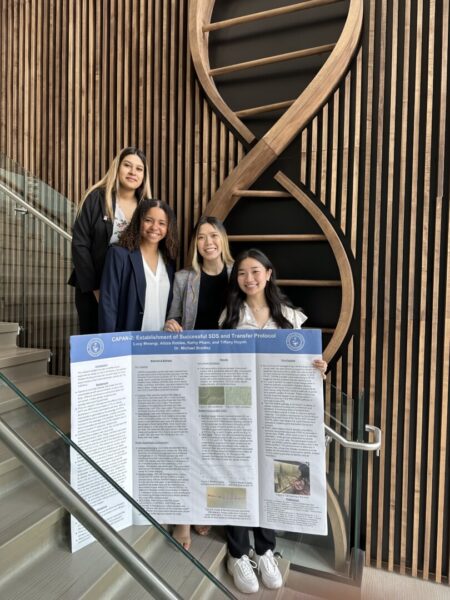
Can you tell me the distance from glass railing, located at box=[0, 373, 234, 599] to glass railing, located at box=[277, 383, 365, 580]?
1.50 meters

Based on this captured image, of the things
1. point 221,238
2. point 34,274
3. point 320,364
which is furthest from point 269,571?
point 34,274

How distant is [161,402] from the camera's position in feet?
6.06

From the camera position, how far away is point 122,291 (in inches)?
84.7

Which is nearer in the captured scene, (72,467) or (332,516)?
(72,467)

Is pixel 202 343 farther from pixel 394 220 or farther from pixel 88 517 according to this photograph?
pixel 394 220

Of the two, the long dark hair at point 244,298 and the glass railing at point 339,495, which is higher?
the long dark hair at point 244,298

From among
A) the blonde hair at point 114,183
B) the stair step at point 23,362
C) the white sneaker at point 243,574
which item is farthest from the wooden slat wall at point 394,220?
the stair step at point 23,362

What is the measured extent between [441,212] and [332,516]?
2.18 meters

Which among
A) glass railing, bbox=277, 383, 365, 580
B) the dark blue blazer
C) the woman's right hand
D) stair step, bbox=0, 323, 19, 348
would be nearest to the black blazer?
the dark blue blazer

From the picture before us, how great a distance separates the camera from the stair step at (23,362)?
2693 millimetres

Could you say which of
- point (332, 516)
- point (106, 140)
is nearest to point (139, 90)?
point (106, 140)

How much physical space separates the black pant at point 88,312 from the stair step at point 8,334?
0.86 meters

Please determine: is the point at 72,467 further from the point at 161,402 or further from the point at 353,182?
the point at 353,182

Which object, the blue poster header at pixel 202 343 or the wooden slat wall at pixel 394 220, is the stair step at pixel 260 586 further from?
the blue poster header at pixel 202 343
